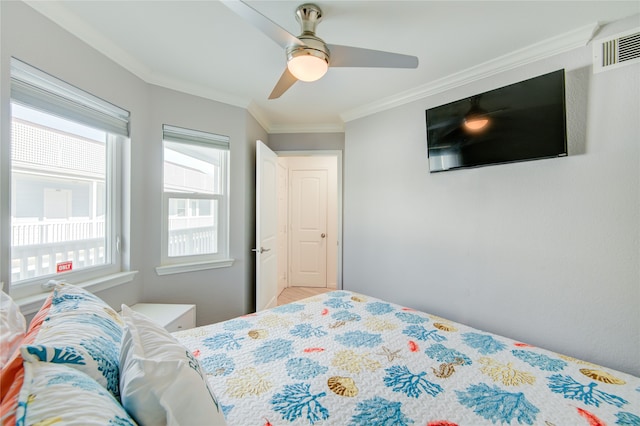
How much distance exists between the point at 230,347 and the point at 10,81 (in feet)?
5.63

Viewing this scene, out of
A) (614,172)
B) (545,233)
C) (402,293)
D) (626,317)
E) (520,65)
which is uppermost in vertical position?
(520,65)

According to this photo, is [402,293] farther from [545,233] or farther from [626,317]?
[626,317]

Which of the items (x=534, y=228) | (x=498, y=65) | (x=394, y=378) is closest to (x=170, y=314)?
(x=394, y=378)

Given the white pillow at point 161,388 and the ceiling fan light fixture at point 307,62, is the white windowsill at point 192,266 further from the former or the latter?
the ceiling fan light fixture at point 307,62

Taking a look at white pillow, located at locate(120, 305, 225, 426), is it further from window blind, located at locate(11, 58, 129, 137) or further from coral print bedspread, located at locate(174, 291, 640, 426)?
window blind, located at locate(11, 58, 129, 137)

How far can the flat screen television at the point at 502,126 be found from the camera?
65.8 inches

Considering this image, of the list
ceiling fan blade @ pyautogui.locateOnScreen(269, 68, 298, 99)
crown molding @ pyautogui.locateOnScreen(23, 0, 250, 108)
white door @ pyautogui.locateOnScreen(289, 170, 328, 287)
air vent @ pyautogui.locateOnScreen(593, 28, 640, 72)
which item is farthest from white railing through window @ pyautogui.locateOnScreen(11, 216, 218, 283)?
air vent @ pyautogui.locateOnScreen(593, 28, 640, 72)

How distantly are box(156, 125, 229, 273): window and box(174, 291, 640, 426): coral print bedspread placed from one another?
→ 3.98ft

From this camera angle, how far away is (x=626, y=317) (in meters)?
1.53

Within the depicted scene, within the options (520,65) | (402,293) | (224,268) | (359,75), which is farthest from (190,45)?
(402,293)

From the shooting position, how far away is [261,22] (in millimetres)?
1182

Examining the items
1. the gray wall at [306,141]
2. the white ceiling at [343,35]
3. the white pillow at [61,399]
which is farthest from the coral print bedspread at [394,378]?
the gray wall at [306,141]

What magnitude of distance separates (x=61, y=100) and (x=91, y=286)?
117 cm

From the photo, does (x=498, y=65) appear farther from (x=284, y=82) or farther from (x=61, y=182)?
(x=61, y=182)
